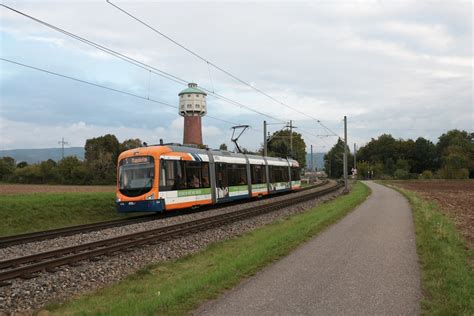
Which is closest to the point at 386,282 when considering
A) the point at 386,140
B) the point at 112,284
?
the point at 112,284

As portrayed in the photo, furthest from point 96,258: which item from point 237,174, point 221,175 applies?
point 237,174

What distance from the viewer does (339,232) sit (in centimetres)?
1349

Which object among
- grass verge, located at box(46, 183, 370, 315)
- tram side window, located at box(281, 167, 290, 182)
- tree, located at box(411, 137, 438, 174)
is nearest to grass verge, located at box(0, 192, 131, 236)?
grass verge, located at box(46, 183, 370, 315)

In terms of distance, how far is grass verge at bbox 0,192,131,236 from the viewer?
19.9 meters

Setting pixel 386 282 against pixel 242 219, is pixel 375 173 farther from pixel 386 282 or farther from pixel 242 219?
pixel 386 282

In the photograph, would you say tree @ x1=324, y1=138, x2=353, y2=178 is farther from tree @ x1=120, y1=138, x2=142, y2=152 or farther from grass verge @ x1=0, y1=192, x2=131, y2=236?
grass verge @ x1=0, y1=192, x2=131, y2=236

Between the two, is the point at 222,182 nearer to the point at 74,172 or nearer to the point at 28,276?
the point at 28,276

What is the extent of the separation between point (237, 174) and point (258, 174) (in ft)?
13.8

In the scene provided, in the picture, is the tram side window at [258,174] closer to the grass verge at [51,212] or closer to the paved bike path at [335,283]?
the grass verge at [51,212]

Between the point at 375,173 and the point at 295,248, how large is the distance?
11868 centimetres

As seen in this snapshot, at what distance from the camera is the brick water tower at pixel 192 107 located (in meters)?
78.2

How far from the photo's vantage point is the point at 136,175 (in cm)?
1956

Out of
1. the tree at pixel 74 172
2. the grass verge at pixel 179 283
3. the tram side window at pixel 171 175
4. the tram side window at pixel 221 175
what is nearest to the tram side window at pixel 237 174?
the tram side window at pixel 221 175

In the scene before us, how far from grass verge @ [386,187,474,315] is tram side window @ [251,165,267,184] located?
17535 mm
